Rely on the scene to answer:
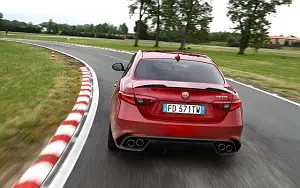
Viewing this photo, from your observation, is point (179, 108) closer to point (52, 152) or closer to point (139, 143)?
point (139, 143)

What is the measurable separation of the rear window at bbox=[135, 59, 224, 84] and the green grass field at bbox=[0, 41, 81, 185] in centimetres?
190

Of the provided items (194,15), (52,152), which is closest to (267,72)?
(52,152)

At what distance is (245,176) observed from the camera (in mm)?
4043

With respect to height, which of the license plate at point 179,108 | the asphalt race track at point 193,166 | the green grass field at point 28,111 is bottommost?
the green grass field at point 28,111

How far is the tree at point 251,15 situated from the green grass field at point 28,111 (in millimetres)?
36090

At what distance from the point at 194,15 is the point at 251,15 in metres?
7.79

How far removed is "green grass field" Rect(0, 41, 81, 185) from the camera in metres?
4.53

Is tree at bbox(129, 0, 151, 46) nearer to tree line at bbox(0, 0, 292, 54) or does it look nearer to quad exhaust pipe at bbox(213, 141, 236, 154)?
tree line at bbox(0, 0, 292, 54)

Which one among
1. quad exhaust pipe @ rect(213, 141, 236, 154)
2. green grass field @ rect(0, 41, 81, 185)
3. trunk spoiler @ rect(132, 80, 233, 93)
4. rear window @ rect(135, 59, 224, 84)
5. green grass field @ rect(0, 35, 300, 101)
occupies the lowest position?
green grass field @ rect(0, 35, 300, 101)

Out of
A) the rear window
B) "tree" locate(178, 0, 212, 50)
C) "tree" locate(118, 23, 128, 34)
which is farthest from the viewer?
"tree" locate(118, 23, 128, 34)

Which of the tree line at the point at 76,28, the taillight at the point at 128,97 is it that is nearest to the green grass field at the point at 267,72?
the taillight at the point at 128,97

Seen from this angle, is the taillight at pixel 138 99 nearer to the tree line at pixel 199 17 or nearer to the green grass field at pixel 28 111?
the green grass field at pixel 28 111

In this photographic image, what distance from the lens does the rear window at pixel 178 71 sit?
4.51 meters

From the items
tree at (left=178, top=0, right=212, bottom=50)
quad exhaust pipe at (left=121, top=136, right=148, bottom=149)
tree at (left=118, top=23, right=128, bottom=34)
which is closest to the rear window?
quad exhaust pipe at (left=121, top=136, right=148, bottom=149)
